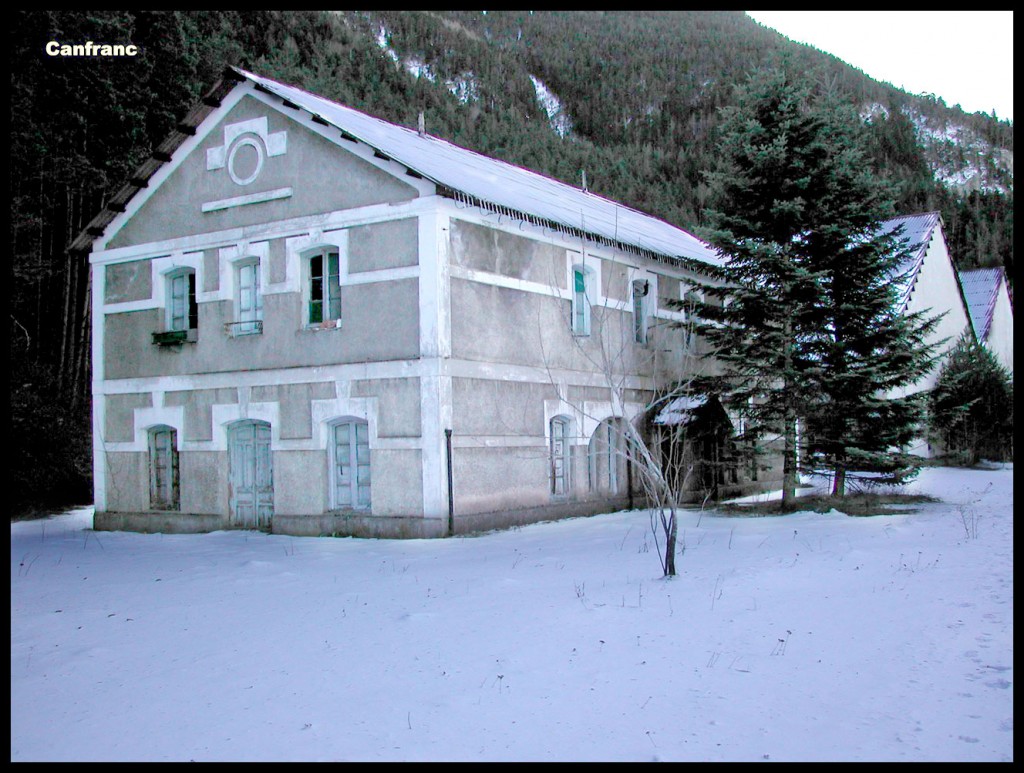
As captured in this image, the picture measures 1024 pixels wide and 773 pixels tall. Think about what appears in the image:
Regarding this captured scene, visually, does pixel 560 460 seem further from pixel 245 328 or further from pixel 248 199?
pixel 248 199

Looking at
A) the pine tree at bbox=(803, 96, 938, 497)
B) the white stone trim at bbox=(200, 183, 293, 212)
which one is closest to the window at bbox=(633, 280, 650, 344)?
the pine tree at bbox=(803, 96, 938, 497)

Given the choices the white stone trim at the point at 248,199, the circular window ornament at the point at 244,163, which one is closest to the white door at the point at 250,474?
the white stone trim at the point at 248,199

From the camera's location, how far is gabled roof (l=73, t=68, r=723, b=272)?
16.2 m

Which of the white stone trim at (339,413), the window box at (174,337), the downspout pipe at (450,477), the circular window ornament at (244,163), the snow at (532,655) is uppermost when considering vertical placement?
the circular window ornament at (244,163)

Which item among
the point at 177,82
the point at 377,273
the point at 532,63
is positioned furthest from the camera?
the point at 532,63

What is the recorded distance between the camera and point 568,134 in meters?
113

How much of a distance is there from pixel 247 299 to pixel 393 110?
65.4 m

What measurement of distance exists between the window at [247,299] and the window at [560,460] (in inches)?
230

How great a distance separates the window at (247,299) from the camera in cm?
1781

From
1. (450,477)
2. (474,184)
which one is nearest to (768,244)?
(474,184)

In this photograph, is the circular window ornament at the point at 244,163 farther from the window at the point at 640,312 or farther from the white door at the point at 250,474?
the window at the point at 640,312
